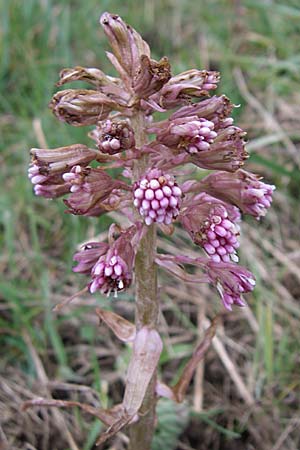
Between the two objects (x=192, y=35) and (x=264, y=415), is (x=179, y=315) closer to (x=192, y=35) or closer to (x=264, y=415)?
(x=264, y=415)

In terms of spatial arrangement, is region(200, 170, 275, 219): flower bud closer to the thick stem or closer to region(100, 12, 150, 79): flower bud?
the thick stem

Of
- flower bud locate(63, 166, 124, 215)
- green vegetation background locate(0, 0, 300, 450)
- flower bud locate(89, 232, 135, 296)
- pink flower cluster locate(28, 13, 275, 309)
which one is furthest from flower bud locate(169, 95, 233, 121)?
green vegetation background locate(0, 0, 300, 450)

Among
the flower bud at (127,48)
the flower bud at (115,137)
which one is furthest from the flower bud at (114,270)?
the flower bud at (127,48)

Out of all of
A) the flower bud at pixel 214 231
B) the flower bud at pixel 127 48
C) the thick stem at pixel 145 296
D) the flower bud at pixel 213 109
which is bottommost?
the thick stem at pixel 145 296

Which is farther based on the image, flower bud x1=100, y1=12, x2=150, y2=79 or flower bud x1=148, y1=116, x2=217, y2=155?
flower bud x1=100, y1=12, x2=150, y2=79

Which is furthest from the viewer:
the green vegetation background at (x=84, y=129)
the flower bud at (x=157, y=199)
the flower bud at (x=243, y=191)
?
the green vegetation background at (x=84, y=129)

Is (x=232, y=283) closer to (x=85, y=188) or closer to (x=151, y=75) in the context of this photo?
(x=85, y=188)

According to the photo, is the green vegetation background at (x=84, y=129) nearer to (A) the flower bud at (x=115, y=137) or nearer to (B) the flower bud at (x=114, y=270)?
(B) the flower bud at (x=114, y=270)

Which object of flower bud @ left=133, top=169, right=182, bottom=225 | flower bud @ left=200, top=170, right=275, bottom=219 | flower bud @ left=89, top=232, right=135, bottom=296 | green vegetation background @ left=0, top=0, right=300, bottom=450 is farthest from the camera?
green vegetation background @ left=0, top=0, right=300, bottom=450

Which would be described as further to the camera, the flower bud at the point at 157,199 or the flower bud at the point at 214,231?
the flower bud at the point at 214,231
